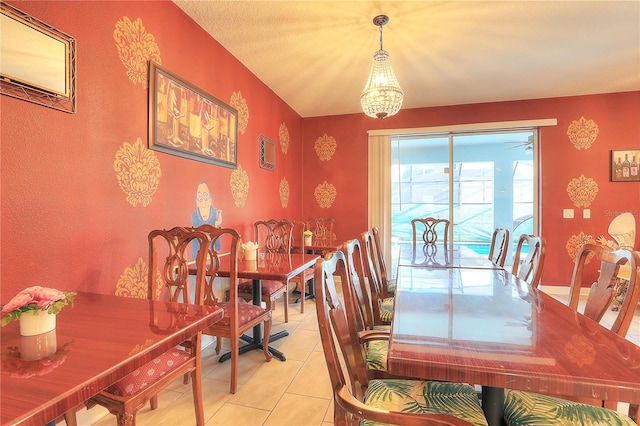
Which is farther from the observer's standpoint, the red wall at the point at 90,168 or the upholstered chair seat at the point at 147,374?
the red wall at the point at 90,168

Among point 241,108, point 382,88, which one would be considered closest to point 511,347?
point 382,88

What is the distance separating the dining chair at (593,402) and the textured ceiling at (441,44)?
6.46ft

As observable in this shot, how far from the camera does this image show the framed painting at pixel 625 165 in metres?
3.88

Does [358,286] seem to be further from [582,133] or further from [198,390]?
[582,133]

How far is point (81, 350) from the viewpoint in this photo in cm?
85

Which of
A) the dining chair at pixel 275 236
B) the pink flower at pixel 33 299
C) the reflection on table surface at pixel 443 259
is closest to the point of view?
the pink flower at pixel 33 299

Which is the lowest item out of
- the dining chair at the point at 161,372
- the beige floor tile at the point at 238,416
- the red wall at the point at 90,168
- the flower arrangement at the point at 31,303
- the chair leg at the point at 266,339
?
the beige floor tile at the point at 238,416

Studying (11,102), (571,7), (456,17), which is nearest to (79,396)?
(11,102)

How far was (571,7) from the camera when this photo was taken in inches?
88.7

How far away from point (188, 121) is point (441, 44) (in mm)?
2306

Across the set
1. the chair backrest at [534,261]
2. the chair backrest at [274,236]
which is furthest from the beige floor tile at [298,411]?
the chair backrest at [274,236]

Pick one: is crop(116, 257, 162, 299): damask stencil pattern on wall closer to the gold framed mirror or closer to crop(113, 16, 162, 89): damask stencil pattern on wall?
the gold framed mirror

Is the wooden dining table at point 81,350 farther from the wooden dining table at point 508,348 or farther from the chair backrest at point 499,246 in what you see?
the chair backrest at point 499,246

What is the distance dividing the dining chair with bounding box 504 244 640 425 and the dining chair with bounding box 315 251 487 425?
144mm
